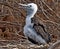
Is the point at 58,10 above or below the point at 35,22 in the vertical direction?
below

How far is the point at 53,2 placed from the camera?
4.82 meters

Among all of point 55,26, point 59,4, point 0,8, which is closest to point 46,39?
point 55,26

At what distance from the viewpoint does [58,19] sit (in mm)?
4039

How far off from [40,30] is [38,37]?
0.08 m

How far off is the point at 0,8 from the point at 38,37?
5.54 feet

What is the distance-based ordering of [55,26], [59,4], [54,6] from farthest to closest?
[59,4], [54,6], [55,26]

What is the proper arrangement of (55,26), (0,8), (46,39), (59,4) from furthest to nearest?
(59,4) < (0,8) < (55,26) < (46,39)

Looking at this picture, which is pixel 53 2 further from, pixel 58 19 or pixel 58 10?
pixel 58 19

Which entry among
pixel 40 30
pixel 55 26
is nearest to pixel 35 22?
pixel 40 30

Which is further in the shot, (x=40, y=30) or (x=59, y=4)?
(x=59, y=4)

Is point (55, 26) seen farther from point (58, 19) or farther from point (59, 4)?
point (59, 4)

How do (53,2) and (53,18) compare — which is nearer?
(53,18)

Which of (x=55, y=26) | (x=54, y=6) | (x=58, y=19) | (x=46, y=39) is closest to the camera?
(x=46, y=39)

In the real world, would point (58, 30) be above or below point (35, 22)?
below
